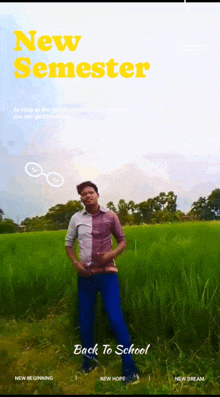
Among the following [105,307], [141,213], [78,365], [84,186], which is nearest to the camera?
[105,307]

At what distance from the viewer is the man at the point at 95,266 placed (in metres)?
2.62

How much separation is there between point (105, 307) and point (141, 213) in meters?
1.32

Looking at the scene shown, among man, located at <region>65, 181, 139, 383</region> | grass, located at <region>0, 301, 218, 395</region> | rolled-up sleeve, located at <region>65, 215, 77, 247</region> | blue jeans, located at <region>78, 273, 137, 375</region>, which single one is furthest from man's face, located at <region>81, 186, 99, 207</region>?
grass, located at <region>0, 301, 218, 395</region>

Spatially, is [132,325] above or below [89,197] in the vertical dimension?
below

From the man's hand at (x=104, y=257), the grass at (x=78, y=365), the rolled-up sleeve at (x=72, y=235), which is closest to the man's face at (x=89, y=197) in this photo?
the rolled-up sleeve at (x=72, y=235)

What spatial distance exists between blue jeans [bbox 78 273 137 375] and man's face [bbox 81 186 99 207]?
0.60 metres

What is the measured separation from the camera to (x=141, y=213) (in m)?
3.71

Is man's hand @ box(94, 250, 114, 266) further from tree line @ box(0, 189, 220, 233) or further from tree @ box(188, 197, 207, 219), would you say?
tree @ box(188, 197, 207, 219)

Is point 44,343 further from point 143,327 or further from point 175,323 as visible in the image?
point 175,323

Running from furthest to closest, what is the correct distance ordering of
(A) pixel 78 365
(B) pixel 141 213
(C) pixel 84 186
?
(B) pixel 141 213 < (C) pixel 84 186 < (A) pixel 78 365

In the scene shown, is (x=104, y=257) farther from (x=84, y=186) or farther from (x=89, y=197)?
(x=84, y=186)

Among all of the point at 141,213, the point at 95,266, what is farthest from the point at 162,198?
the point at 95,266

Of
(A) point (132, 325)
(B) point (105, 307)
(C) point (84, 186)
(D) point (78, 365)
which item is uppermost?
(C) point (84, 186)

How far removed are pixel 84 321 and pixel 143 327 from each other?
50 centimetres
